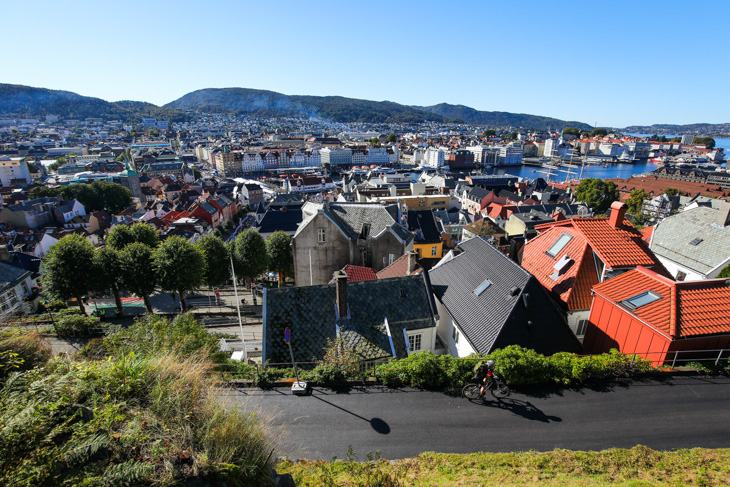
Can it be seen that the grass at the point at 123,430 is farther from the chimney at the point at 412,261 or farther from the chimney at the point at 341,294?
the chimney at the point at 412,261

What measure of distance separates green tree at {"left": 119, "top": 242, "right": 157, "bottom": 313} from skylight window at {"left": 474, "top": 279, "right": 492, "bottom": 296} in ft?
95.6

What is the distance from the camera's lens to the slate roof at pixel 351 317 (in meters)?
17.8

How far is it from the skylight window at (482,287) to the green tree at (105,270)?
3254 centimetres

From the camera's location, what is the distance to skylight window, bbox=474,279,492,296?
1994cm

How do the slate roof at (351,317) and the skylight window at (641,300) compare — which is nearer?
the skylight window at (641,300)

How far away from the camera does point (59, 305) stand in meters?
31.8

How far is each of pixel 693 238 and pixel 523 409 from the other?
30.4 m

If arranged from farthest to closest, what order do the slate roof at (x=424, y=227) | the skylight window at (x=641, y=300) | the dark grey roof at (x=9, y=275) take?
the slate roof at (x=424, y=227) < the dark grey roof at (x=9, y=275) < the skylight window at (x=641, y=300)

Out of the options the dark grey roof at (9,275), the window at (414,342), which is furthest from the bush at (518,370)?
the dark grey roof at (9,275)

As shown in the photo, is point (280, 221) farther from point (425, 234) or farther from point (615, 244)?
point (615, 244)

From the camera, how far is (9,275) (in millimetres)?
35625

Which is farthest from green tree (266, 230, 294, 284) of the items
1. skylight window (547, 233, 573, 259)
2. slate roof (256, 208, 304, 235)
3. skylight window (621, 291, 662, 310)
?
skylight window (621, 291, 662, 310)

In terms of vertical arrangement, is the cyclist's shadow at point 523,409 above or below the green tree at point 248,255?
above


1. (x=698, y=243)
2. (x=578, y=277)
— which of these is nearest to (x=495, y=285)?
(x=578, y=277)
